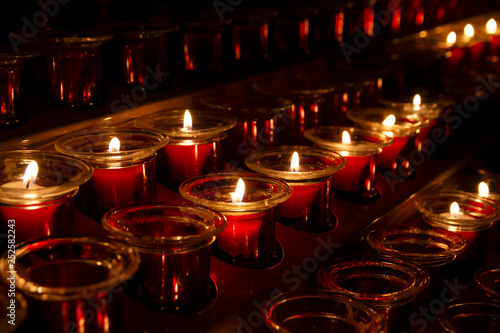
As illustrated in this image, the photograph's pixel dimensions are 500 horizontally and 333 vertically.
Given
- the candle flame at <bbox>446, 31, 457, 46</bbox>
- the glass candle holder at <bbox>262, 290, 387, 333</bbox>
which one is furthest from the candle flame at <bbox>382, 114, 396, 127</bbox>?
the candle flame at <bbox>446, 31, 457, 46</bbox>

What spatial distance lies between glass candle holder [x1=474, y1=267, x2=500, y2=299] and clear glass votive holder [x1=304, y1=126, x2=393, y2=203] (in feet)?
1.08

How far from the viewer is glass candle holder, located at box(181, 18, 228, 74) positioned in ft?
5.12

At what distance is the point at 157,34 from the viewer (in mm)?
1408

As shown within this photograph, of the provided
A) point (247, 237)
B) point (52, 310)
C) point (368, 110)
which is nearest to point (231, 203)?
point (247, 237)

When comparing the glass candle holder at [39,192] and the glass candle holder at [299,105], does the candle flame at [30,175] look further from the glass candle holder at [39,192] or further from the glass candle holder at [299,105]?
the glass candle holder at [299,105]

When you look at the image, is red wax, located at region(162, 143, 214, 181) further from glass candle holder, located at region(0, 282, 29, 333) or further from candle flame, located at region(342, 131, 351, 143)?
glass candle holder, located at region(0, 282, 29, 333)

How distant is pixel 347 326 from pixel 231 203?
29 cm

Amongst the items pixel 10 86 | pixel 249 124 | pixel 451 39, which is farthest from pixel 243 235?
pixel 451 39

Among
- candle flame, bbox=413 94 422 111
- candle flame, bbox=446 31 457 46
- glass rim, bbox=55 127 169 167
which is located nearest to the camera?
glass rim, bbox=55 127 169 167

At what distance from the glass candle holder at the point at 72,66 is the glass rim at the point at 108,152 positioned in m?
0.08

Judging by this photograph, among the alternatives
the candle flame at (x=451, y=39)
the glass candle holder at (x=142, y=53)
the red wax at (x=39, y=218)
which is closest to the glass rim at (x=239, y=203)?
the red wax at (x=39, y=218)

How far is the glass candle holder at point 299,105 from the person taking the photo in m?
1.73

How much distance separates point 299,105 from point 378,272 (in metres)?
0.60

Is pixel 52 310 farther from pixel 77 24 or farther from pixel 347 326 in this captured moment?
pixel 77 24
